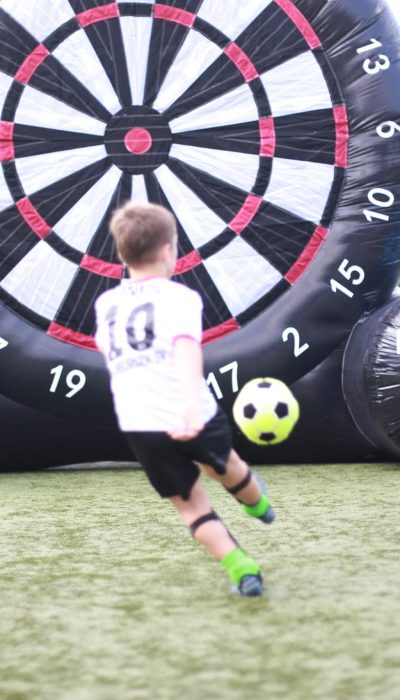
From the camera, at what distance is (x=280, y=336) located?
3428 mm

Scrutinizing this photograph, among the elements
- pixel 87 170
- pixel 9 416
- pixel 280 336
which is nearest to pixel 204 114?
pixel 87 170

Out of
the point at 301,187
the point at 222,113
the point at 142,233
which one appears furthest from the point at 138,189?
the point at 142,233

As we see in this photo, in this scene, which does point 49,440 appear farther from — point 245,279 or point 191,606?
point 191,606

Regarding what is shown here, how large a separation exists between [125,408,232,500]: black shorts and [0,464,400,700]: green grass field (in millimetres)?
173

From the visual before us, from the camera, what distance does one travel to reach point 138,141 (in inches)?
138

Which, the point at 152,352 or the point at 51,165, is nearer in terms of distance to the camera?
the point at 152,352

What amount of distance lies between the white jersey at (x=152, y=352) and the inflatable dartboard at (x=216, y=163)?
5.60 ft

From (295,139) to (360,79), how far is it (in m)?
0.28

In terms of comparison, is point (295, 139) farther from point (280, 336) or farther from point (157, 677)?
point (157, 677)

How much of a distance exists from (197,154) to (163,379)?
6.43 ft

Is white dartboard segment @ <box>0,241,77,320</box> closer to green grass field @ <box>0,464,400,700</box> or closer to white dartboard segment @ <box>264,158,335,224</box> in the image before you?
white dartboard segment @ <box>264,158,335,224</box>

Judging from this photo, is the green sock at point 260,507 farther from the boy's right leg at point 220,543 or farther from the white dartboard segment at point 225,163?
the white dartboard segment at point 225,163

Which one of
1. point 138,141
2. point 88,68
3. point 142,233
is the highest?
point 88,68

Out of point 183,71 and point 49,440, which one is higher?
point 183,71
